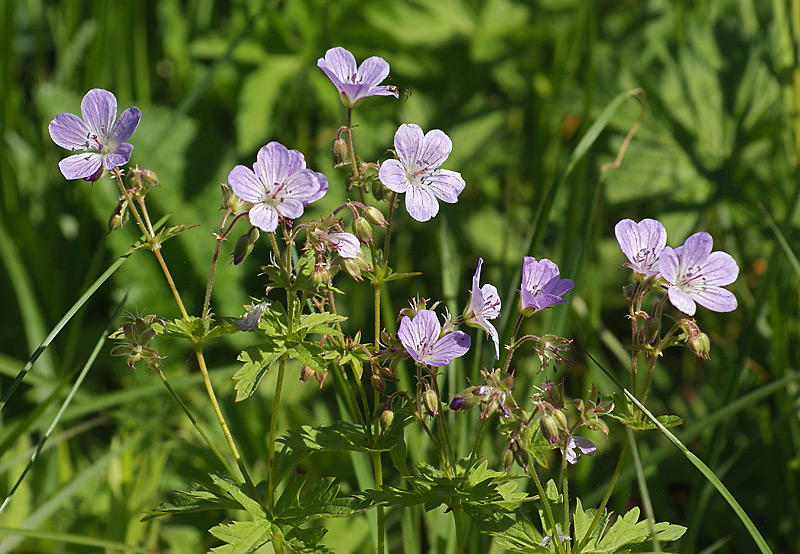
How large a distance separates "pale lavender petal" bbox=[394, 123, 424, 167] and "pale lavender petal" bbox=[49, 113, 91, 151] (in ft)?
1.61

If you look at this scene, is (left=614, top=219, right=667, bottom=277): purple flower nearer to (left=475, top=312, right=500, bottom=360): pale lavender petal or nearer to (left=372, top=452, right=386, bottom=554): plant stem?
(left=475, top=312, right=500, bottom=360): pale lavender petal

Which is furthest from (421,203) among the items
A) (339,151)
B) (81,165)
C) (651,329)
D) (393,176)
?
(81,165)

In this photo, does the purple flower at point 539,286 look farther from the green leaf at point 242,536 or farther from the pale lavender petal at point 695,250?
the green leaf at point 242,536

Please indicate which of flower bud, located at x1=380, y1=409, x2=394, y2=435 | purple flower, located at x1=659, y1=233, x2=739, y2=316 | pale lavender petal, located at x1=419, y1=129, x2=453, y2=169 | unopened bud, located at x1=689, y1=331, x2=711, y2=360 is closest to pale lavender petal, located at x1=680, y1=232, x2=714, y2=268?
purple flower, located at x1=659, y1=233, x2=739, y2=316

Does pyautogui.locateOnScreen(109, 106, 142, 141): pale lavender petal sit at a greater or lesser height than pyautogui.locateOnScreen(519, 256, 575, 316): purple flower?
greater

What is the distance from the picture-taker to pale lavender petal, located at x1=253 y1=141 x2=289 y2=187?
111 cm

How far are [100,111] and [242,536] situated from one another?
72 cm

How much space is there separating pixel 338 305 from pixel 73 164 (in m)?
1.75

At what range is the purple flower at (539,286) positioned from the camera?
117 centimetres

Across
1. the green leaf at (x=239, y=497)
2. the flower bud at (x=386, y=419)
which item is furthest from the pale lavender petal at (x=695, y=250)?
the green leaf at (x=239, y=497)

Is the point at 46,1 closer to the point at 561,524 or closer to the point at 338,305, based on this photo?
the point at 338,305

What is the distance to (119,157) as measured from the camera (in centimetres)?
114

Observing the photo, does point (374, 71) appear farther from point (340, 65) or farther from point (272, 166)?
point (272, 166)

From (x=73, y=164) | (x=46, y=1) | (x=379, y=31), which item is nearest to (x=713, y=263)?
(x=73, y=164)
